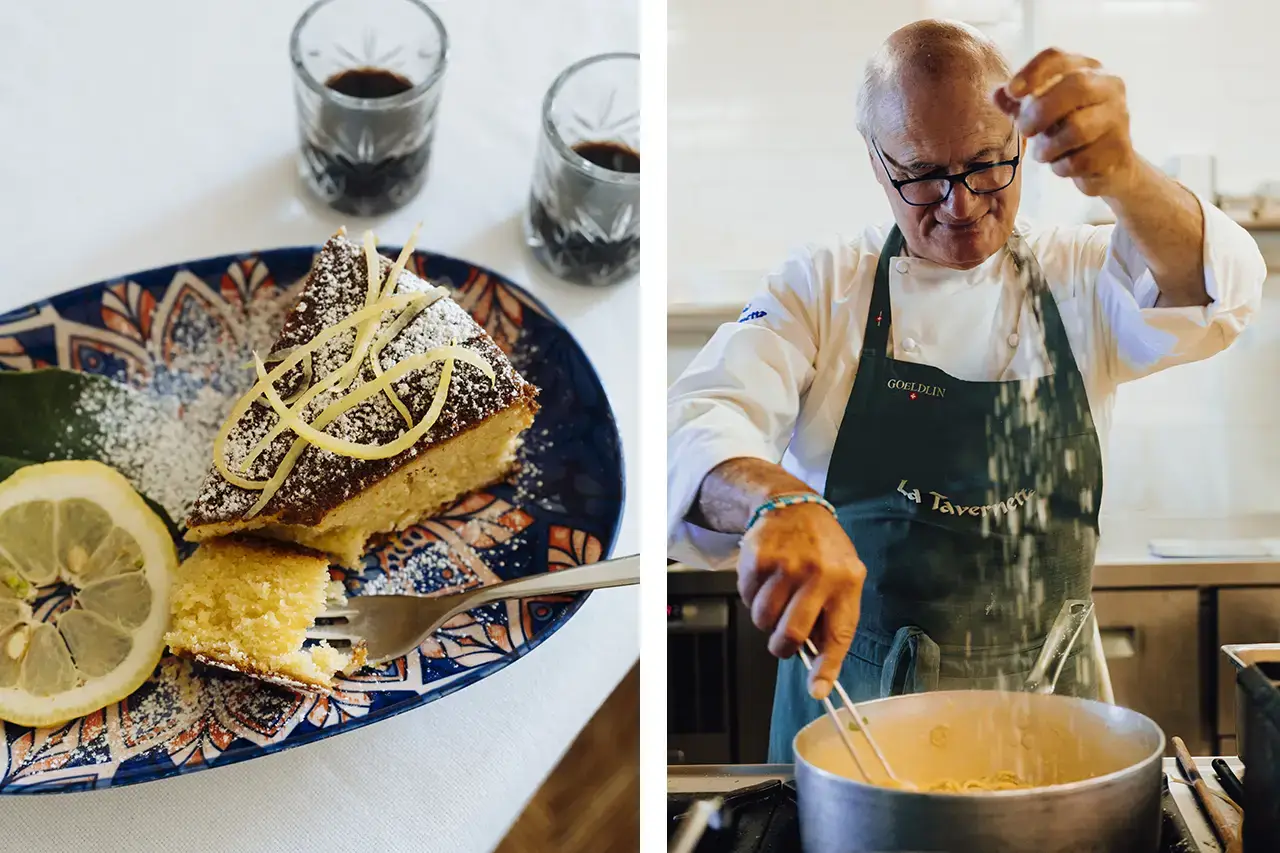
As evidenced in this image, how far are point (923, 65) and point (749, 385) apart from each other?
0.69 feet

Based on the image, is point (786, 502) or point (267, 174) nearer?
point (786, 502)

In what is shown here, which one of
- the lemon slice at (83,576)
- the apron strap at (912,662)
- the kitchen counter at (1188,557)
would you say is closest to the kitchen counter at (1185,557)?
the kitchen counter at (1188,557)

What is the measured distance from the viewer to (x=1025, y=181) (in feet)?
1.76

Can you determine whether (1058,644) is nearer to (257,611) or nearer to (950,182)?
(950,182)

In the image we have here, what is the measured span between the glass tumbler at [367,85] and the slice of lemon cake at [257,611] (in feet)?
0.98

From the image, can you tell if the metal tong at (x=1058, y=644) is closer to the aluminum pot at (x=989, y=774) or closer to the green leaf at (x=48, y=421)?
the aluminum pot at (x=989, y=774)

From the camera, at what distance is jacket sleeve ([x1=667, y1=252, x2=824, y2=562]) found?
57 cm

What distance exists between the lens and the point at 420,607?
2.11 feet

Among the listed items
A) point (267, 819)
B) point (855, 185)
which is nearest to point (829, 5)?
point (855, 185)

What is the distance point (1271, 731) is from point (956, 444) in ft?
0.74

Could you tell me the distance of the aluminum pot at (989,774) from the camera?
0.50 m

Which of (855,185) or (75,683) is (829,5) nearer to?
(855,185)

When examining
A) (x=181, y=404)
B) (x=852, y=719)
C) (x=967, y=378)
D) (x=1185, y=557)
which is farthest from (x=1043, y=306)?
(x=181, y=404)

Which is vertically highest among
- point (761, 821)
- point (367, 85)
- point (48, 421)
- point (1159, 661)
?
point (367, 85)
